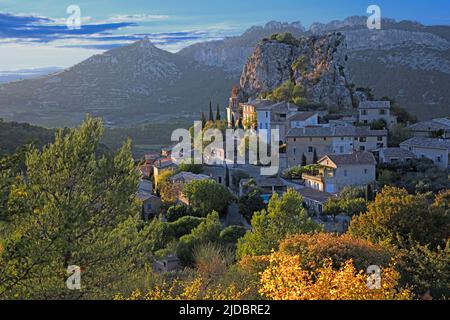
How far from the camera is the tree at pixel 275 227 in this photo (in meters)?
18.4

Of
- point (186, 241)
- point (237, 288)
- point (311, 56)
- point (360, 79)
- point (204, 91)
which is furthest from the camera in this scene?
point (204, 91)

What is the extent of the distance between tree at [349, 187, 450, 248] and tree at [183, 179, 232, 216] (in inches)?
510

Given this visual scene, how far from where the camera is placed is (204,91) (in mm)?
101000

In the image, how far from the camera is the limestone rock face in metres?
54.3

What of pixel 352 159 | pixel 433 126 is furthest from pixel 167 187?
pixel 433 126

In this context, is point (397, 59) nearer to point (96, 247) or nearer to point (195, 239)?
point (195, 239)

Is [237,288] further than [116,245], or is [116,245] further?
[237,288]

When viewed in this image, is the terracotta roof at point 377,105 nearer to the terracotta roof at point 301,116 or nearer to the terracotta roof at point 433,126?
the terracotta roof at point 433,126

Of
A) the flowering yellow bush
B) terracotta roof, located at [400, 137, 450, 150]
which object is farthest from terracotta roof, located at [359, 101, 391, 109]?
the flowering yellow bush

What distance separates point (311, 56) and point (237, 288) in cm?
4872

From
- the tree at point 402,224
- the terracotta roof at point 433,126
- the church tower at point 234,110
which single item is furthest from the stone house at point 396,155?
the tree at point 402,224

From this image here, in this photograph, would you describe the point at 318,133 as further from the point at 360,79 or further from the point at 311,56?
the point at 360,79

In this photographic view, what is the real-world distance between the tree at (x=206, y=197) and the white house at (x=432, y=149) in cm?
1458

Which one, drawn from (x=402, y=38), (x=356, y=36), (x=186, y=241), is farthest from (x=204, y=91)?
(x=186, y=241)
